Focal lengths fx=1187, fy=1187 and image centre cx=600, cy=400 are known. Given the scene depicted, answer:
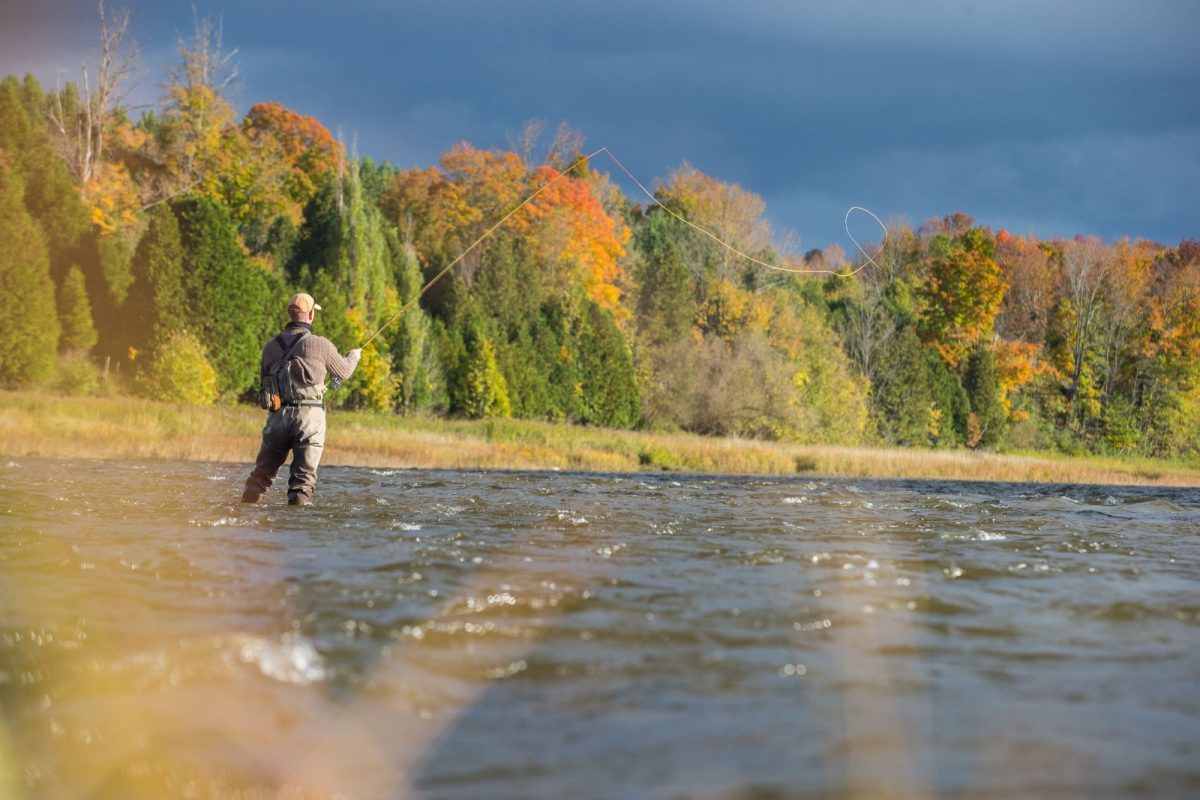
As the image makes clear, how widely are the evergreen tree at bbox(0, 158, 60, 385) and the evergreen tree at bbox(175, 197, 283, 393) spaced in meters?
3.85

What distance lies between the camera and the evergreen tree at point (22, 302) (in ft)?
99.6

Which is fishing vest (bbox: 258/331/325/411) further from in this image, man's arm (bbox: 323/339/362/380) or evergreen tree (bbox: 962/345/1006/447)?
evergreen tree (bbox: 962/345/1006/447)

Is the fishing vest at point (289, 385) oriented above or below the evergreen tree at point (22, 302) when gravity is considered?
below

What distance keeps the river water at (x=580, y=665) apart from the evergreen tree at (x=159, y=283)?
81.0ft

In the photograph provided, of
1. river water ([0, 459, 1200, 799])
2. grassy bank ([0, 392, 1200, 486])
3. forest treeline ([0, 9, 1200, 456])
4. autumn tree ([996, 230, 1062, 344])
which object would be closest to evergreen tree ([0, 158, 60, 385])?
forest treeline ([0, 9, 1200, 456])

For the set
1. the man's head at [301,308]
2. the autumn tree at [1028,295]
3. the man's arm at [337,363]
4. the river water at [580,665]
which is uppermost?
the autumn tree at [1028,295]

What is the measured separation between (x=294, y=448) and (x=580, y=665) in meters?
7.10

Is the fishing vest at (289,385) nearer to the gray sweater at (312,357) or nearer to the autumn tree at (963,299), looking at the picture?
the gray sweater at (312,357)

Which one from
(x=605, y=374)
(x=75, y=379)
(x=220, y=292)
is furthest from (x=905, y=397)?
(x=75, y=379)

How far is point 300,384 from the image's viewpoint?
11094 mm

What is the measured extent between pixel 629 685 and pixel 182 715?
1632 mm

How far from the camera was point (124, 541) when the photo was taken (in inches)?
332

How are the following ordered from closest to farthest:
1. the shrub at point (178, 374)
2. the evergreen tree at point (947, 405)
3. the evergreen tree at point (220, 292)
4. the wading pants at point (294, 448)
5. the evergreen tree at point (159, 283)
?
the wading pants at point (294, 448)
the shrub at point (178, 374)
the evergreen tree at point (159, 283)
the evergreen tree at point (220, 292)
the evergreen tree at point (947, 405)

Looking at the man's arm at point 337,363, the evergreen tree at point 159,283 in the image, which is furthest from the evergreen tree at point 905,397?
the man's arm at point 337,363
